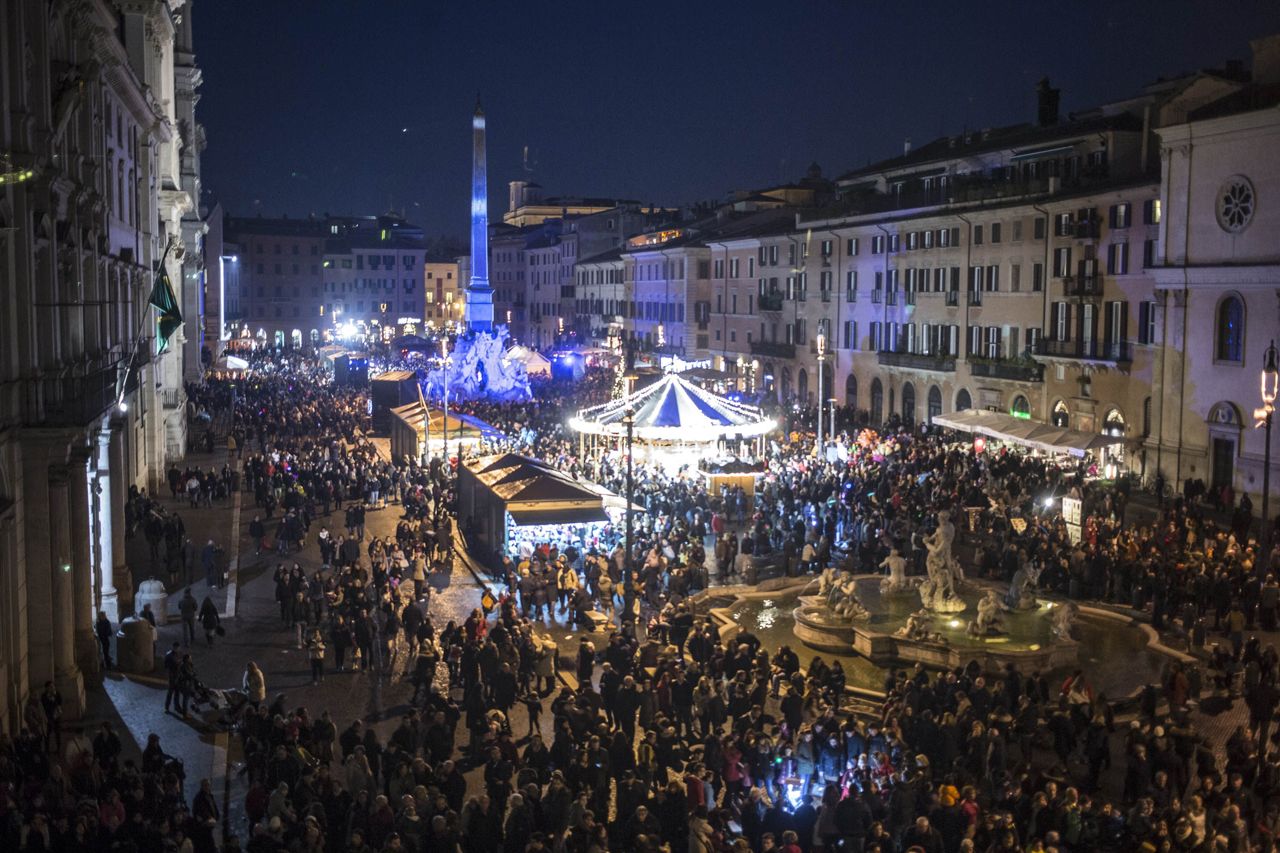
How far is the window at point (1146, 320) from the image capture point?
3959 cm

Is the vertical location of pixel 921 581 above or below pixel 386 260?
below

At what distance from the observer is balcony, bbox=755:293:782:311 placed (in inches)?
2677

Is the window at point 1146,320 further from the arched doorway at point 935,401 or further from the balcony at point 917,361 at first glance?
the arched doorway at point 935,401

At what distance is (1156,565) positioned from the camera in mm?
24578

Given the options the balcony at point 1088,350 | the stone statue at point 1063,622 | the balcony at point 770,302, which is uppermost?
the balcony at point 770,302

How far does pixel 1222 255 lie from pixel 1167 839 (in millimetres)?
26603

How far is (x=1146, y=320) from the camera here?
39.9 m

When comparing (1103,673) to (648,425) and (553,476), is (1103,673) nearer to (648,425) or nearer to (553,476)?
(553,476)

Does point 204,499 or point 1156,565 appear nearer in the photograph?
point 1156,565

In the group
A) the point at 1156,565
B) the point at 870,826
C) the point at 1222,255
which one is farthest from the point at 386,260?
the point at 870,826

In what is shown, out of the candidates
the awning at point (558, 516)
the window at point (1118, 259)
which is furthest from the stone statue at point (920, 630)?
the window at point (1118, 259)

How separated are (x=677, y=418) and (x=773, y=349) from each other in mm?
29983

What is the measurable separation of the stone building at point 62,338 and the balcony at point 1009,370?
1154 inches

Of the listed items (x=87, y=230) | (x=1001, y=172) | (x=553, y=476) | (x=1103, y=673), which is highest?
(x=1001, y=172)
